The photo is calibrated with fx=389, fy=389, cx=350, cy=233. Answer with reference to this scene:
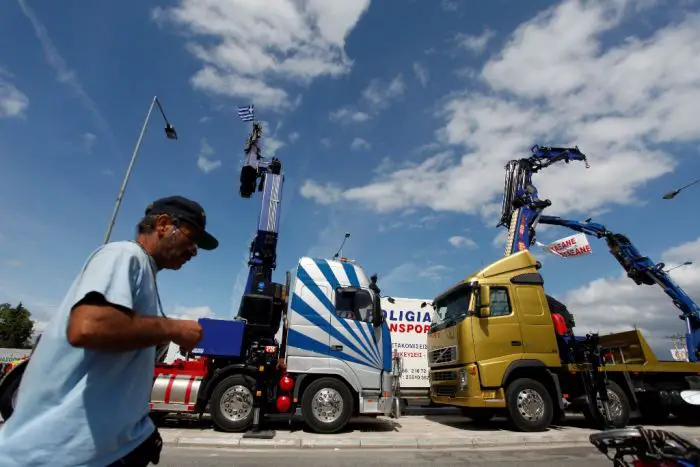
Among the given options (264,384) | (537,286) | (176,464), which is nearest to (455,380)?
(537,286)

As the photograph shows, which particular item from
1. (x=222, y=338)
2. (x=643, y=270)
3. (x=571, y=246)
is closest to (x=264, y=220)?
(x=222, y=338)

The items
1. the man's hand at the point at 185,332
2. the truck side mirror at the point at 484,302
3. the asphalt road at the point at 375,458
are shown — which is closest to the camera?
the man's hand at the point at 185,332

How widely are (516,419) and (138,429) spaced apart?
8.68 metres

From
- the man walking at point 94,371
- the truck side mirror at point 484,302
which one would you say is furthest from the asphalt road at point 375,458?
the man walking at point 94,371

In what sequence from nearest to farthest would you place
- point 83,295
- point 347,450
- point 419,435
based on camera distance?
1. point 83,295
2. point 347,450
3. point 419,435

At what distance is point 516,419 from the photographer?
8.36 metres

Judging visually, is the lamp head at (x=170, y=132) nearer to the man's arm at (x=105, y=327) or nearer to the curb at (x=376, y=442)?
the curb at (x=376, y=442)

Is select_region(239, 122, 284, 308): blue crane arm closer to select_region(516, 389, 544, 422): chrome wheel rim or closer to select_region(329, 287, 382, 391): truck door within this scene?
select_region(329, 287, 382, 391): truck door

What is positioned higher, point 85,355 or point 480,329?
point 480,329

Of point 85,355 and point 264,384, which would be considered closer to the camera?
point 85,355

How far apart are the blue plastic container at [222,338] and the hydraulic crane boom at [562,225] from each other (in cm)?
924

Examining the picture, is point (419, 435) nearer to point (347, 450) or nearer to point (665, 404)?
point (347, 450)

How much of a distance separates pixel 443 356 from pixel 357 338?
260cm

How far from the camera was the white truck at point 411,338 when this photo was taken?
13.9 meters
